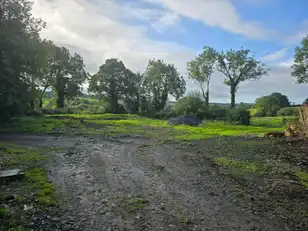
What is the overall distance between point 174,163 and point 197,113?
36108mm

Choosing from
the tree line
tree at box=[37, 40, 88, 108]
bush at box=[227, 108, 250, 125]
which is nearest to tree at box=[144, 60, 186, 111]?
the tree line

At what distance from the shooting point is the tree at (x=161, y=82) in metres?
71.2

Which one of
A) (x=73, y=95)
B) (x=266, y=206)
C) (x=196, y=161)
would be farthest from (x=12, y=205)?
(x=73, y=95)

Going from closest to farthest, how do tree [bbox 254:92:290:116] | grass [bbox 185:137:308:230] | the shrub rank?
grass [bbox 185:137:308:230], the shrub, tree [bbox 254:92:290:116]

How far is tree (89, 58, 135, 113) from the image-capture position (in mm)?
64750

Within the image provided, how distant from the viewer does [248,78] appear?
213 ft

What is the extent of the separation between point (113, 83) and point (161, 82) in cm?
1397

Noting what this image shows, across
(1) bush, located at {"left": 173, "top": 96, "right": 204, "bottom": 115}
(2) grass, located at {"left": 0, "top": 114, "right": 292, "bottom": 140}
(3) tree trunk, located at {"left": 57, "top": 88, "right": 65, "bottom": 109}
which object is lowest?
(2) grass, located at {"left": 0, "top": 114, "right": 292, "bottom": 140}

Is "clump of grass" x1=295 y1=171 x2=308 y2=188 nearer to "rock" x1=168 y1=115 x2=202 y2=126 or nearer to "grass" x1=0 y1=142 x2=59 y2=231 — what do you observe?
"grass" x1=0 y1=142 x2=59 y2=231

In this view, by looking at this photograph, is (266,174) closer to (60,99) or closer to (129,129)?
(129,129)

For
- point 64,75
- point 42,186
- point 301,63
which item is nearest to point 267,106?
point 301,63

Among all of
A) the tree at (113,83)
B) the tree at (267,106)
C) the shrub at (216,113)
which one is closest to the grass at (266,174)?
the shrub at (216,113)

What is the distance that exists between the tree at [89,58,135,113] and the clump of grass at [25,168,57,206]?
180ft

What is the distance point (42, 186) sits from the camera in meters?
8.70
